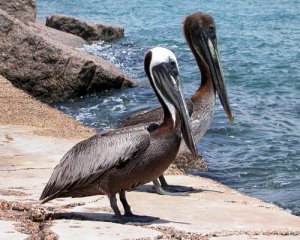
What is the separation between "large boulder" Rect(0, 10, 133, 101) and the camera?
540 inches

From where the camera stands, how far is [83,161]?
17.8 feet

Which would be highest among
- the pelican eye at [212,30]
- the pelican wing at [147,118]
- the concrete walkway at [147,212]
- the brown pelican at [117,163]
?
the pelican eye at [212,30]

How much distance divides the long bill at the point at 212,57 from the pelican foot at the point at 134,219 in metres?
2.57

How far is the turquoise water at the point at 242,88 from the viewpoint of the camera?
33.4ft

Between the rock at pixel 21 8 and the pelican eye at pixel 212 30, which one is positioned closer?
the pelican eye at pixel 212 30

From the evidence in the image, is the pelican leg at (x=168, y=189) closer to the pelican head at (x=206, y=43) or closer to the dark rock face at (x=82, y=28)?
the pelican head at (x=206, y=43)

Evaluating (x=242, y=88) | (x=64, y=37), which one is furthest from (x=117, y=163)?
(x=64, y=37)

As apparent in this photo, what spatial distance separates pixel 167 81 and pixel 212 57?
7.78 feet

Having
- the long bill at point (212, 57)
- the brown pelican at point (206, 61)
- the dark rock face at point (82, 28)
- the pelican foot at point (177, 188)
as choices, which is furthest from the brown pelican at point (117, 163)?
the dark rock face at point (82, 28)

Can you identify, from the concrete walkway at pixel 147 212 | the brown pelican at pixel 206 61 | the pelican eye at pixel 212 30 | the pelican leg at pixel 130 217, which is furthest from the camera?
the pelican eye at pixel 212 30

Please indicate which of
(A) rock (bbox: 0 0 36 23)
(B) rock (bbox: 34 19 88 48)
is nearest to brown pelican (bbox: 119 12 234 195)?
(A) rock (bbox: 0 0 36 23)

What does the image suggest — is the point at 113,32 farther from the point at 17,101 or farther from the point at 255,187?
the point at 255,187

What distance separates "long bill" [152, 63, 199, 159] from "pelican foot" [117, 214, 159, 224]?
Answer: 619 mm

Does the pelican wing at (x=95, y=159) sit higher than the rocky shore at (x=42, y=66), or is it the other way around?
the pelican wing at (x=95, y=159)
